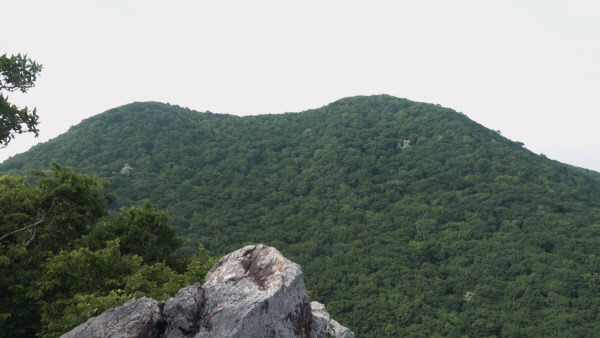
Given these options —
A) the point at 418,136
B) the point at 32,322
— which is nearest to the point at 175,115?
the point at 418,136

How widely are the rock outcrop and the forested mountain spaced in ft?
109

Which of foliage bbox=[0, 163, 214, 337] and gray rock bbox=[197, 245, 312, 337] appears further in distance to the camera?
foliage bbox=[0, 163, 214, 337]

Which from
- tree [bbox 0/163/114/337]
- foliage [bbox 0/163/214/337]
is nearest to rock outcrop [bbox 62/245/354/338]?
foliage [bbox 0/163/214/337]

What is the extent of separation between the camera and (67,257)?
15688 mm

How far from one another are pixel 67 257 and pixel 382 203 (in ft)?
184

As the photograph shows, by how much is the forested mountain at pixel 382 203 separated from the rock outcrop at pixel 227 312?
1308 inches

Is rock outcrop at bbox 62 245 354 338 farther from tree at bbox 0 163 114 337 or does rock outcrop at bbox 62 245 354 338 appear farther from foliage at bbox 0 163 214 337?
tree at bbox 0 163 114 337

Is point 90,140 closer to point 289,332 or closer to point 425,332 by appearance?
point 425,332

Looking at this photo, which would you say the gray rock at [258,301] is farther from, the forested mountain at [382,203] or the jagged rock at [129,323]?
the forested mountain at [382,203]

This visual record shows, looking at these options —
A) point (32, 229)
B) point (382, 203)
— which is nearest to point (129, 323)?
point (32, 229)

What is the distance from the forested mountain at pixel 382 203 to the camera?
144 feet

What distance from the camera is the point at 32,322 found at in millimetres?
15531

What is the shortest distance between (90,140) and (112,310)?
76.4 meters

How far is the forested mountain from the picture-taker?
43.8 m
